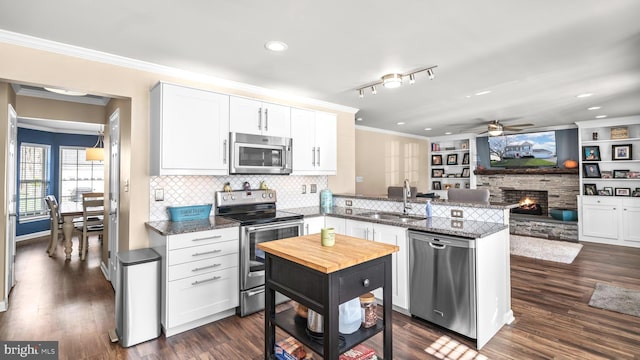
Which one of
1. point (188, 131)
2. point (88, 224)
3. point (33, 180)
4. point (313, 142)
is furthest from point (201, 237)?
point (33, 180)

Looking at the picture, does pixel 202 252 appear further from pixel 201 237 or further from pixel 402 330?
pixel 402 330

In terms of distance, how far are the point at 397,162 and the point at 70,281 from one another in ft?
22.5

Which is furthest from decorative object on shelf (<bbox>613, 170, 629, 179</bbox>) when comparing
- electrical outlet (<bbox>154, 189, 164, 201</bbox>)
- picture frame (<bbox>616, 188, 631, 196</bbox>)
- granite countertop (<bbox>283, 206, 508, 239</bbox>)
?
electrical outlet (<bbox>154, 189, 164, 201</bbox>)

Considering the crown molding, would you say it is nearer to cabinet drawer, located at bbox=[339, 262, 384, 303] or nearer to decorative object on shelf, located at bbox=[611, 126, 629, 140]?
cabinet drawer, located at bbox=[339, 262, 384, 303]

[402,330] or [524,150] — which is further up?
[524,150]

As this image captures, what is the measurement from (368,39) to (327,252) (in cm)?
181

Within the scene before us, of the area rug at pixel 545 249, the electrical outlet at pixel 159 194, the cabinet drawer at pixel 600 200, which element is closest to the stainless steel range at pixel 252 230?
the electrical outlet at pixel 159 194

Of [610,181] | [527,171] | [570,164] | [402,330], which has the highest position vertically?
[570,164]

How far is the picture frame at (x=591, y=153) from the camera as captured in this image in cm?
627

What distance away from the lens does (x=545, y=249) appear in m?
5.46

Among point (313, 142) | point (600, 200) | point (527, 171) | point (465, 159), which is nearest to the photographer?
point (313, 142)

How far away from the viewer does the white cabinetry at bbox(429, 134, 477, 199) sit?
8.27 m

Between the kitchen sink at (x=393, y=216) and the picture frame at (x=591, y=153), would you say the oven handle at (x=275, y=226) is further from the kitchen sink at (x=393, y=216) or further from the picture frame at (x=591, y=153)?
the picture frame at (x=591, y=153)

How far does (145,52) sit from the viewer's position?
2732mm
